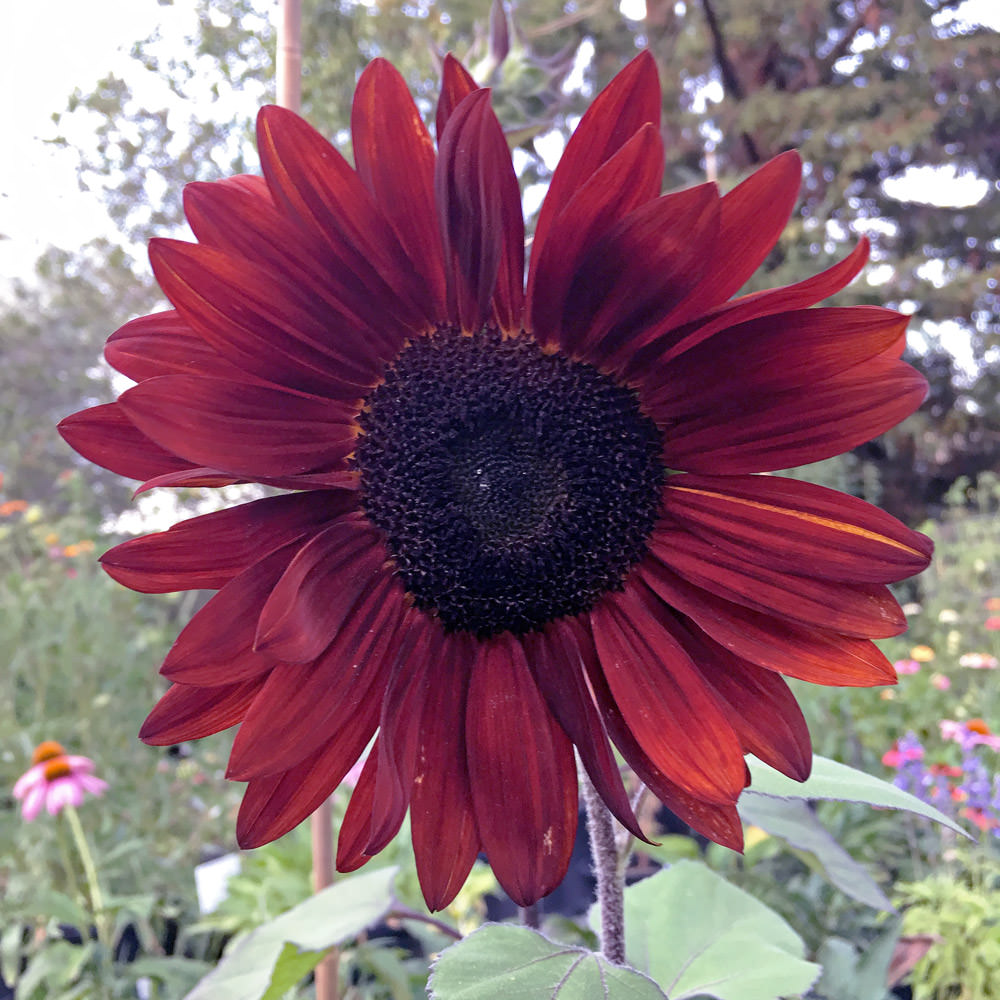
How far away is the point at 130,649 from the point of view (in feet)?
7.38

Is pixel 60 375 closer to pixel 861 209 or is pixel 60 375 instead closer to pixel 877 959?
pixel 877 959

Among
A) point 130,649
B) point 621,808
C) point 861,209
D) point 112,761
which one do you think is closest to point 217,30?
point 130,649

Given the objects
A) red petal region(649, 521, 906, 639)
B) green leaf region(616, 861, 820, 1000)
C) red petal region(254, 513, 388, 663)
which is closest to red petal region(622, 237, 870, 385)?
red petal region(649, 521, 906, 639)

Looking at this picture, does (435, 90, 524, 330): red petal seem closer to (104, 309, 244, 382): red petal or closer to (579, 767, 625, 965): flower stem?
→ (104, 309, 244, 382): red petal

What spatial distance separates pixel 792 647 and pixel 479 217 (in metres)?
0.28

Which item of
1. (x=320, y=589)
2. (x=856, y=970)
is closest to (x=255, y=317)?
(x=320, y=589)

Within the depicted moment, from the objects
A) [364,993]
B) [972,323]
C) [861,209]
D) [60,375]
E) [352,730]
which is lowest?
[364,993]

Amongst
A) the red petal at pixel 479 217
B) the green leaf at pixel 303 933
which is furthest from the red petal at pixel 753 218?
the green leaf at pixel 303 933

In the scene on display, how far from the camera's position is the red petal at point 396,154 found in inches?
16.4

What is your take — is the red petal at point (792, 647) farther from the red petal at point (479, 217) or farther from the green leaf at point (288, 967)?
the green leaf at point (288, 967)

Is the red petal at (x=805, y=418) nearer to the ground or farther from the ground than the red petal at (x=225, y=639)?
farther from the ground

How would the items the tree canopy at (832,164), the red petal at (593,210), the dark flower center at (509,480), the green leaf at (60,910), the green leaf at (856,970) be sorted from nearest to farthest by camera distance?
the red petal at (593,210) → the dark flower center at (509,480) → the green leaf at (856,970) → the green leaf at (60,910) → the tree canopy at (832,164)

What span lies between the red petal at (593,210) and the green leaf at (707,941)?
0.49 metres

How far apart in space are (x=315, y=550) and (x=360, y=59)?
170cm
